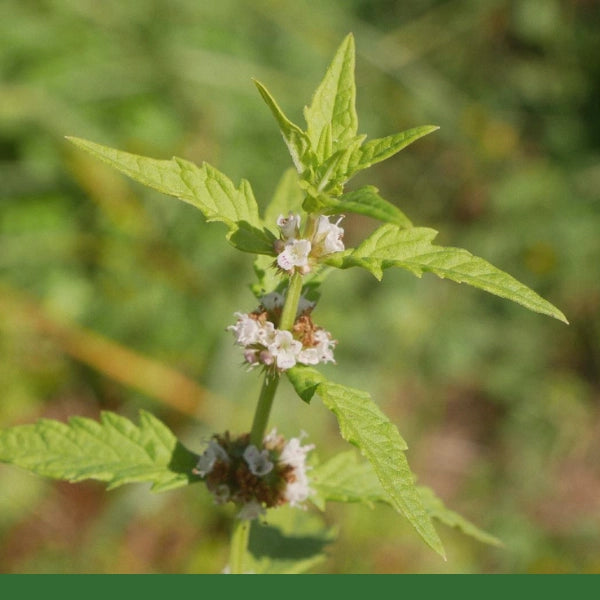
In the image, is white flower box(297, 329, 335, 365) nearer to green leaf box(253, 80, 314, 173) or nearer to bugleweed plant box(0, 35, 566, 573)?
bugleweed plant box(0, 35, 566, 573)

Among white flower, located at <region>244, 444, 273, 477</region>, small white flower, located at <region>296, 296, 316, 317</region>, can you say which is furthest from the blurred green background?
small white flower, located at <region>296, 296, 316, 317</region>

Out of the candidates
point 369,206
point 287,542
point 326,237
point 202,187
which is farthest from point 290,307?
point 287,542

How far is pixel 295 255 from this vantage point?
159 centimetres

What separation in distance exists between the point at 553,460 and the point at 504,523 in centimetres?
72

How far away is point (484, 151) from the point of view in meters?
6.04

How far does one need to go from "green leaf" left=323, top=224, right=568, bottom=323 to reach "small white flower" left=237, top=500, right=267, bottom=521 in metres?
0.65

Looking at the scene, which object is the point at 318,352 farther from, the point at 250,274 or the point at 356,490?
the point at 250,274

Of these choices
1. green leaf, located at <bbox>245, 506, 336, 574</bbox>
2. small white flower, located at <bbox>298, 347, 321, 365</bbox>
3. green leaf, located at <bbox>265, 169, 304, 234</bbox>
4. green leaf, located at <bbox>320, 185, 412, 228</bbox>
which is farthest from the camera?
green leaf, located at <bbox>245, 506, 336, 574</bbox>

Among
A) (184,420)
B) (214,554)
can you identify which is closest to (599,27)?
(184,420)

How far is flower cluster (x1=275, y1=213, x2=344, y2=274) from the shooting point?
1.59m

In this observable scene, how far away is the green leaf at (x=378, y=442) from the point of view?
4.31 ft

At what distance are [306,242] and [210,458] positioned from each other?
1.98ft

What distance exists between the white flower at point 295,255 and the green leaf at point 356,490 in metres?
0.60

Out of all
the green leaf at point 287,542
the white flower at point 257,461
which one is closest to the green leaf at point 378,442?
the white flower at point 257,461
